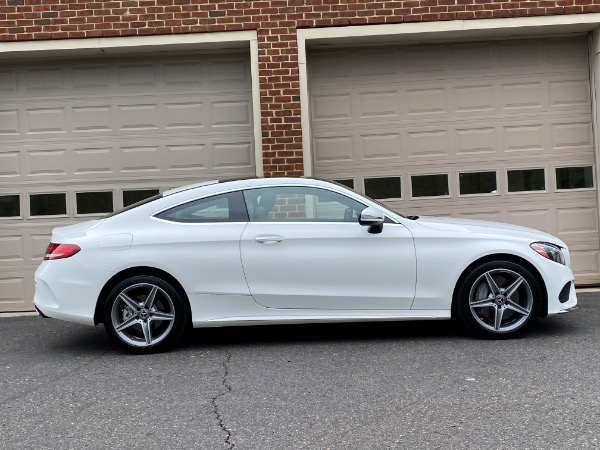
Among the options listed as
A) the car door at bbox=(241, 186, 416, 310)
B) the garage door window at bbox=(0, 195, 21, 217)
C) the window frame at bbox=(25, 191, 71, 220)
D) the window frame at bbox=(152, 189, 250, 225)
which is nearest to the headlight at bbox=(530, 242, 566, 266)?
the car door at bbox=(241, 186, 416, 310)

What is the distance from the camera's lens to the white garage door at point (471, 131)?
10656 mm

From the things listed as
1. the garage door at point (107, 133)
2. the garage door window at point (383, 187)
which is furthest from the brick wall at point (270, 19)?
the garage door window at point (383, 187)

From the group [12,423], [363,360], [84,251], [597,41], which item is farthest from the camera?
[597,41]

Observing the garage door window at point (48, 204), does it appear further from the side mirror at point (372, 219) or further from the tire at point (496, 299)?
the tire at point (496, 299)

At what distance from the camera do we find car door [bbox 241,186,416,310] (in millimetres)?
7250

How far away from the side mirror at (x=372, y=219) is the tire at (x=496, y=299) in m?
0.87

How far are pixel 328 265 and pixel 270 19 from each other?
4121 mm

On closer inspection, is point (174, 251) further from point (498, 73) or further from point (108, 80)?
point (498, 73)

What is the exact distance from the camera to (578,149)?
10.7 metres

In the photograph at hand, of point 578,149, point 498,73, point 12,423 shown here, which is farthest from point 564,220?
point 12,423

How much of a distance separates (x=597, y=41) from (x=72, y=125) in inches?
255

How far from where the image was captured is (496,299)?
24.0 ft

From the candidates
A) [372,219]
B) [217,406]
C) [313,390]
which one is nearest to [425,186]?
[372,219]

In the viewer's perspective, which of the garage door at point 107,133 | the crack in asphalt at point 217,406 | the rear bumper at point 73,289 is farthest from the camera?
the garage door at point 107,133
